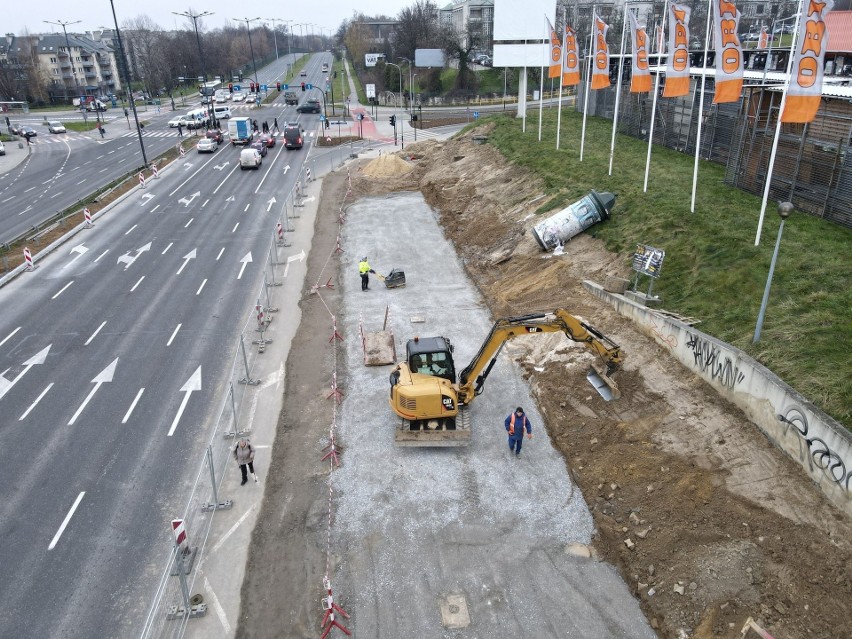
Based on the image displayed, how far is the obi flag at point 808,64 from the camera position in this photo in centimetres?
1678

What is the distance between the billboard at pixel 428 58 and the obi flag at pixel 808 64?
93155mm

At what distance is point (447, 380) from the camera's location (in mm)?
17172

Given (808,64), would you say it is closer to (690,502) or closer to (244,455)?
(690,502)

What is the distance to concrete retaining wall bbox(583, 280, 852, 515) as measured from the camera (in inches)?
484

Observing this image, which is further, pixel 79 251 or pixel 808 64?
pixel 79 251

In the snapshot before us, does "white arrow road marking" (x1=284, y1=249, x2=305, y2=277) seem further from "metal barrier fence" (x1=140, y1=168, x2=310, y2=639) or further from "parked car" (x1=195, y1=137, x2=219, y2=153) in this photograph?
"parked car" (x1=195, y1=137, x2=219, y2=153)

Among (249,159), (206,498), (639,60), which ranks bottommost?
(206,498)

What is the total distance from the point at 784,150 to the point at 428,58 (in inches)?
3467

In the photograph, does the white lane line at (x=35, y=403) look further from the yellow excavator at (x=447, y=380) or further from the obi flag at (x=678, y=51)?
the obi flag at (x=678, y=51)

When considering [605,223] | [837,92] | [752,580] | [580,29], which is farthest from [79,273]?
[580,29]

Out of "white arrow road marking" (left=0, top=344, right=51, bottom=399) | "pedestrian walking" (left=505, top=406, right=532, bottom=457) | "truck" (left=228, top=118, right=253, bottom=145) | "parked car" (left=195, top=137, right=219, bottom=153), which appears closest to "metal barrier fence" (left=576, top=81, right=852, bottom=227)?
"pedestrian walking" (left=505, top=406, right=532, bottom=457)

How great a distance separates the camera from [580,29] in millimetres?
106312

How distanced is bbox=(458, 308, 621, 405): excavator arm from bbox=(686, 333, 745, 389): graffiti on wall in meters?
2.13

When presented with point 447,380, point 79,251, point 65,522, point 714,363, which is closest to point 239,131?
point 79,251
